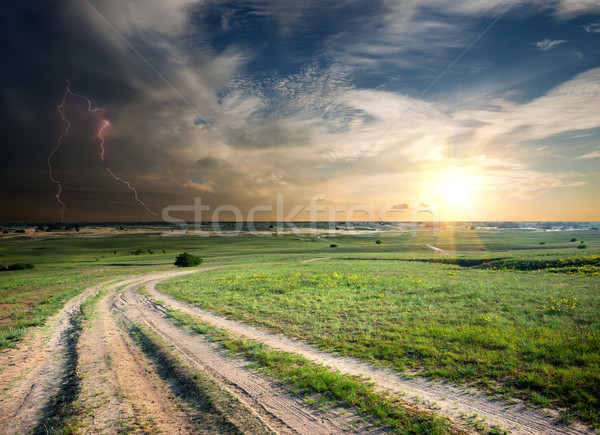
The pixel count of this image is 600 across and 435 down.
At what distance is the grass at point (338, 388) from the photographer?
20.2ft

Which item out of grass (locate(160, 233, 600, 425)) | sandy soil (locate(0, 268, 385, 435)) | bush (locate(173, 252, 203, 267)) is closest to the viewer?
sandy soil (locate(0, 268, 385, 435))

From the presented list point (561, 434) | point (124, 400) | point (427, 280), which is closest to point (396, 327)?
point (561, 434)

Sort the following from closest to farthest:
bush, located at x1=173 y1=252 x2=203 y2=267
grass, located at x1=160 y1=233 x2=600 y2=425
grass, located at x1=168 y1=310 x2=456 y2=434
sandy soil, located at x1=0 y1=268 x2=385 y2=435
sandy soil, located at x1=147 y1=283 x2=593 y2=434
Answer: sandy soil, located at x1=147 y1=283 x2=593 y2=434, grass, located at x1=168 y1=310 x2=456 y2=434, sandy soil, located at x1=0 y1=268 x2=385 y2=435, grass, located at x1=160 y1=233 x2=600 y2=425, bush, located at x1=173 y1=252 x2=203 y2=267

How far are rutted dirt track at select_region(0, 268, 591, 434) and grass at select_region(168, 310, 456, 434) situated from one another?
1.48 feet

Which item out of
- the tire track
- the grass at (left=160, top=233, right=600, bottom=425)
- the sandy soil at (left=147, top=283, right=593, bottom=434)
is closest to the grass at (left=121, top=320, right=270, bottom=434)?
the tire track

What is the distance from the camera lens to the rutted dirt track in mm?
6262

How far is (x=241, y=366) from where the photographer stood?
30.5 ft

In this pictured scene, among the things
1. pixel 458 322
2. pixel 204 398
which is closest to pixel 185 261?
pixel 204 398

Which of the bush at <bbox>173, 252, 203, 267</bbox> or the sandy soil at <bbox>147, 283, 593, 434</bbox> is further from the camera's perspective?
the bush at <bbox>173, 252, 203, 267</bbox>

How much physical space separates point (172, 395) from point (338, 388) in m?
4.53

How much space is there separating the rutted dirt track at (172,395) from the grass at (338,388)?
0.45 m

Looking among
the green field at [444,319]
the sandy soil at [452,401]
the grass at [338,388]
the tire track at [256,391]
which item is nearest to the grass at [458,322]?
the green field at [444,319]

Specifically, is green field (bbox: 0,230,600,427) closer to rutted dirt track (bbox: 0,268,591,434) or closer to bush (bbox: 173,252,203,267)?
rutted dirt track (bbox: 0,268,591,434)

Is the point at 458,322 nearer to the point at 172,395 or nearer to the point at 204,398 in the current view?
the point at 204,398
